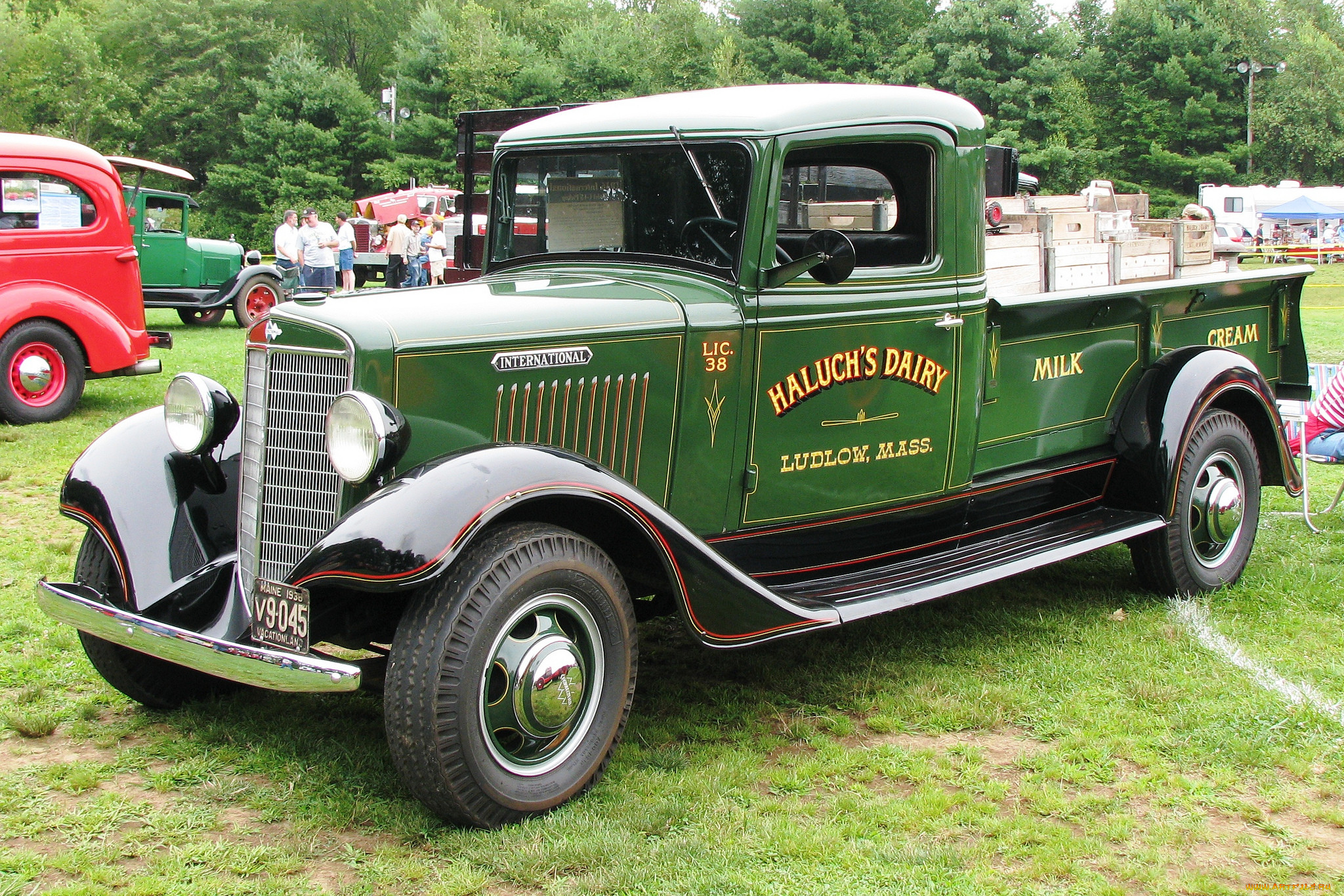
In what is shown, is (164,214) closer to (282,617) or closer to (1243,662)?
(282,617)

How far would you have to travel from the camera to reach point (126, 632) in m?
3.20

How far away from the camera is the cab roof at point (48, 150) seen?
9.03 m

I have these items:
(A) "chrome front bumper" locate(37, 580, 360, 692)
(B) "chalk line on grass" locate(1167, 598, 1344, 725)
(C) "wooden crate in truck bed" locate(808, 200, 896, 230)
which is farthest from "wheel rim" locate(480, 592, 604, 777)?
(B) "chalk line on grass" locate(1167, 598, 1344, 725)

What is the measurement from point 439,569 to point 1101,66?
42.7 m

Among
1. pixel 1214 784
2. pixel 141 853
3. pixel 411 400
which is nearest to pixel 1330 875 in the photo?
pixel 1214 784

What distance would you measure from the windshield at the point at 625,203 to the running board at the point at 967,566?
1.19 metres

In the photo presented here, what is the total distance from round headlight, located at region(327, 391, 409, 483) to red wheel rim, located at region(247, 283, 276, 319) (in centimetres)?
1404

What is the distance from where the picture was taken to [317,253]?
1630 cm

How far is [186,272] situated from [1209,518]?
48.2ft

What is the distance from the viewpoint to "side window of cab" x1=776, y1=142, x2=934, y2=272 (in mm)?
4230

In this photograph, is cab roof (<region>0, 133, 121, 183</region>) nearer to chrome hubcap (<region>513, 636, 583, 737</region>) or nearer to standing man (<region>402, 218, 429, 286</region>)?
chrome hubcap (<region>513, 636, 583, 737</region>)

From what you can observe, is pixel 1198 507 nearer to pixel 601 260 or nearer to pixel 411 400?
pixel 601 260

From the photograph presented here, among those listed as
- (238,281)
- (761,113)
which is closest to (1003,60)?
(238,281)

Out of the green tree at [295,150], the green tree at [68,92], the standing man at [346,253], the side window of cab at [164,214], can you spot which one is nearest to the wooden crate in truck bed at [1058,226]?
the side window of cab at [164,214]
